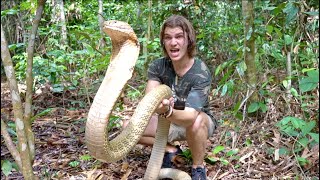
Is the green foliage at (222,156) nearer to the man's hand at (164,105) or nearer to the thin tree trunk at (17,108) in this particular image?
the man's hand at (164,105)

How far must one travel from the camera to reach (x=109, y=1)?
782cm

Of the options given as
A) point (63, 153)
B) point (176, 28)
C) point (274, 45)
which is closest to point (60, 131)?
point (63, 153)

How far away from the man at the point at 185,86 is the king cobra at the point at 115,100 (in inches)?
18.9

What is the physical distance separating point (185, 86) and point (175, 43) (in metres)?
0.41

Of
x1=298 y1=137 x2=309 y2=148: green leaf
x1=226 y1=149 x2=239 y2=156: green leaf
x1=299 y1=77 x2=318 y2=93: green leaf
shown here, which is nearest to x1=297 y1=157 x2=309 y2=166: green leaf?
x1=298 y1=137 x2=309 y2=148: green leaf

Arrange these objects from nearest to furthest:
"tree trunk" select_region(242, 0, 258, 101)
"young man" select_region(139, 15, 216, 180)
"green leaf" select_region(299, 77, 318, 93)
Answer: "green leaf" select_region(299, 77, 318, 93) → "young man" select_region(139, 15, 216, 180) → "tree trunk" select_region(242, 0, 258, 101)

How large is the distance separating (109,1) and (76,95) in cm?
297

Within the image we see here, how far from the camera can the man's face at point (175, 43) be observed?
3443 mm

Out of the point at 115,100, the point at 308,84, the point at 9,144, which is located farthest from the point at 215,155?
the point at 9,144

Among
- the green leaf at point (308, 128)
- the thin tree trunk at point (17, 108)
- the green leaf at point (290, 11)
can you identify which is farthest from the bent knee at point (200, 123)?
the thin tree trunk at point (17, 108)

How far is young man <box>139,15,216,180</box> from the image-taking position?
10.9 ft

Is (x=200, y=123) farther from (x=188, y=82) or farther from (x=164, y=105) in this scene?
(x=164, y=105)

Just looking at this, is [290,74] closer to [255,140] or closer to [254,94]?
[254,94]

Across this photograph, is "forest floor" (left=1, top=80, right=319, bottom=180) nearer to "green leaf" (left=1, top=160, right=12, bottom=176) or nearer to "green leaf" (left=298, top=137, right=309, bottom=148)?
"green leaf" (left=298, top=137, right=309, bottom=148)
